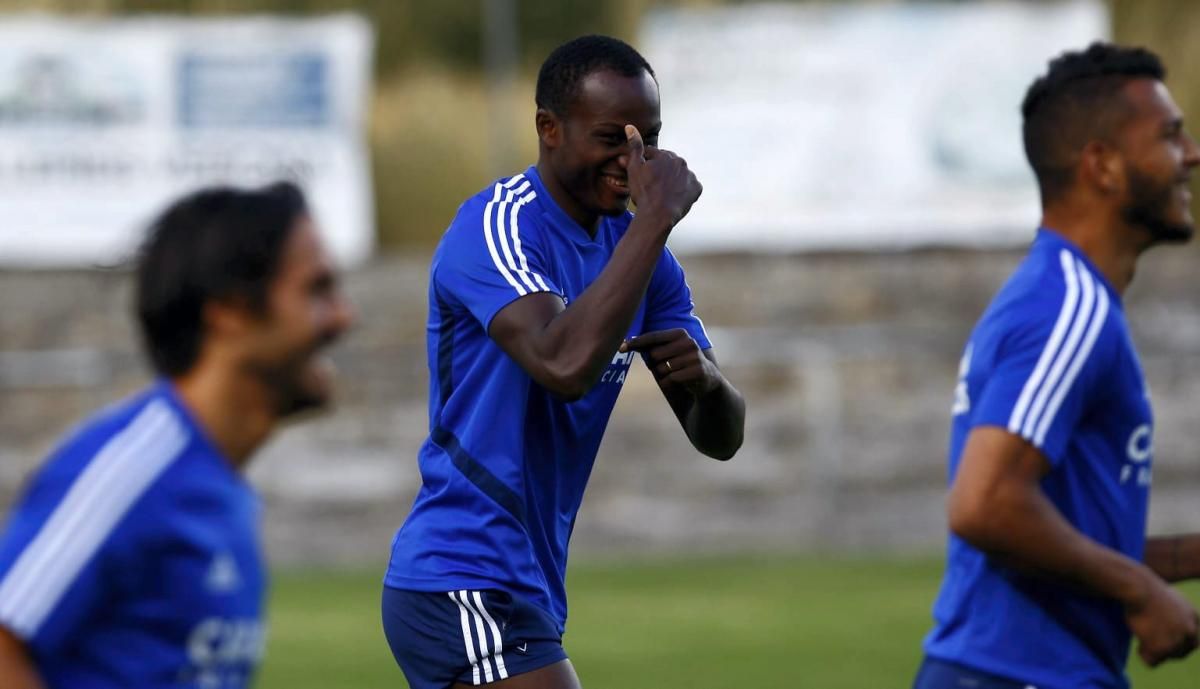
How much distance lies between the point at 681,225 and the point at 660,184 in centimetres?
1546

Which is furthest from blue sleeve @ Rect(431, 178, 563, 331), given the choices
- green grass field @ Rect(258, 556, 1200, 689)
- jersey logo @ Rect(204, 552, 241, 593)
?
green grass field @ Rect(258, 556, 1200, 689)

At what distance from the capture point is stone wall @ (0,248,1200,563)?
56.8ft

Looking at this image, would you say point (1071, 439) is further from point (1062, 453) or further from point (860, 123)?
point (860, 123)

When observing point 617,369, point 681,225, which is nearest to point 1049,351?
point 617,369

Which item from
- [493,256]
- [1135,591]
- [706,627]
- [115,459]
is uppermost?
[493,256]

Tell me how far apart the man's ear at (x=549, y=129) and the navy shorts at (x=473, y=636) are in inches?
42.5

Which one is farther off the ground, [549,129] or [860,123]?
[549,129]

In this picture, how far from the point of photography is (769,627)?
12.4 m

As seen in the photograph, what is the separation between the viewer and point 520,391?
14.9ft

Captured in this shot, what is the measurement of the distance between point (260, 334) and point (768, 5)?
58.4 ft

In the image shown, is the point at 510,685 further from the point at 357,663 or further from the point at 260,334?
the point at 357,663

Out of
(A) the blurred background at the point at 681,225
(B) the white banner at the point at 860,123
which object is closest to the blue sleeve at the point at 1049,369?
(A) the blurred background at the point at 681,225

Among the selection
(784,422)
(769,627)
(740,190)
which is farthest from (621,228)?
(740,190)

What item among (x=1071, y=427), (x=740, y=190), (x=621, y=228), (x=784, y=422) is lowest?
(x=784, y=422)
